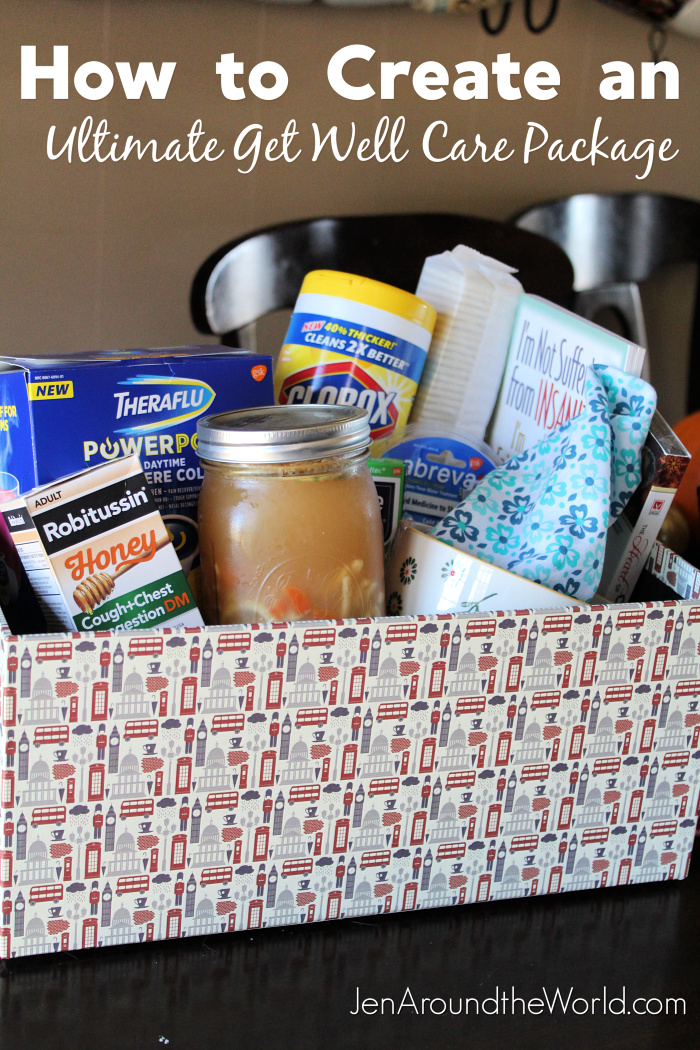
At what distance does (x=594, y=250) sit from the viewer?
1.32 metres

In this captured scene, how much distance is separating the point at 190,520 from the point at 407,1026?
30 cm

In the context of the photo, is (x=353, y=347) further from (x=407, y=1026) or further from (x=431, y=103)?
(x=431, y=103)

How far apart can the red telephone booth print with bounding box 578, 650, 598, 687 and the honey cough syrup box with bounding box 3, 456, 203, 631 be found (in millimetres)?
212

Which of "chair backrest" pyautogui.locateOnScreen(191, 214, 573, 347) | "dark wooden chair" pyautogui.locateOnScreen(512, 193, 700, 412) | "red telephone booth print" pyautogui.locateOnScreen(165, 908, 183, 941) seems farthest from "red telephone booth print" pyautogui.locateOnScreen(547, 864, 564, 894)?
"dark wooden chair" pyautogui.locateOnScreen(512, 193, 700, 412)

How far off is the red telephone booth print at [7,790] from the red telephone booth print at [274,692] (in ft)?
0.40

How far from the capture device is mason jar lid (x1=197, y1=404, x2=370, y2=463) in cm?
49

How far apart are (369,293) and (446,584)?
0.76 feet

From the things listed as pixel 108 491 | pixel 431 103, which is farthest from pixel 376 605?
pixel 431 103

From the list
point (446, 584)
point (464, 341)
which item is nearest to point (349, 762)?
point (446, 584)

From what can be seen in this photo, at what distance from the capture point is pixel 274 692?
1.46ft

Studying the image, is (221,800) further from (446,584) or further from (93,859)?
(446,584)

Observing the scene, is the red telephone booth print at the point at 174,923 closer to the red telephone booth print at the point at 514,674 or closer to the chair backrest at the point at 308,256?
the red telephone booth print at the point at 514,674

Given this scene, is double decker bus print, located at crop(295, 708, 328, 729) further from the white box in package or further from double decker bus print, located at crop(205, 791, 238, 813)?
the white box in package

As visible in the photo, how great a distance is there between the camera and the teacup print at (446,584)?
19.7 inches
